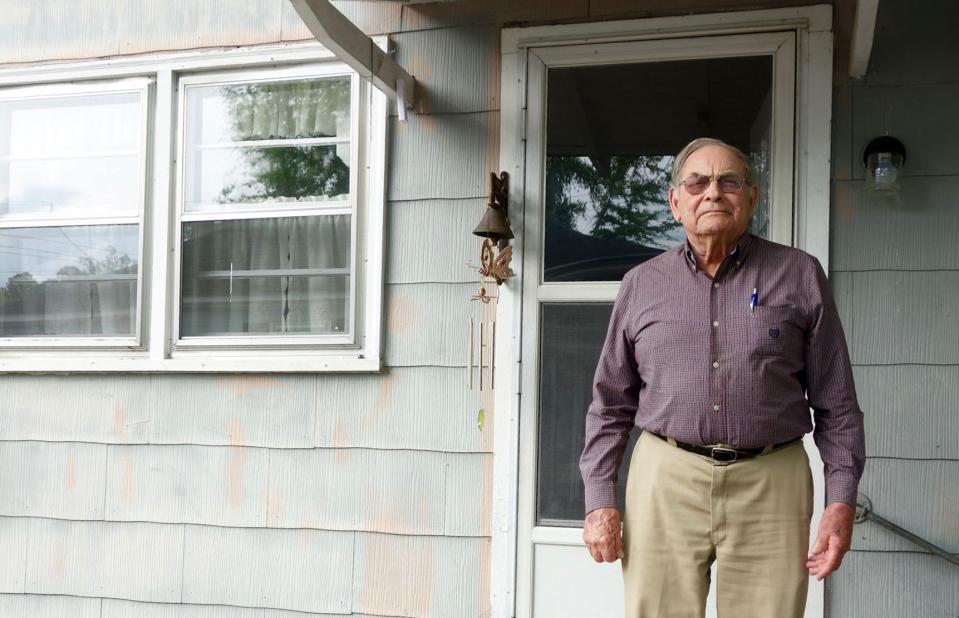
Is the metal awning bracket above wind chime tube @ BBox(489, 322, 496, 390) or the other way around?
above

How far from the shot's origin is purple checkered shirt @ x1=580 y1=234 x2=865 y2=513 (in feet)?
6.23

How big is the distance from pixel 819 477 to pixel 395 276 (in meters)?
1.35

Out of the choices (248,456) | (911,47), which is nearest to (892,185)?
(911,47)

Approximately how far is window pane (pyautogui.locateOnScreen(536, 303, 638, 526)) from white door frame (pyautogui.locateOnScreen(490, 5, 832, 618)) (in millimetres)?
71

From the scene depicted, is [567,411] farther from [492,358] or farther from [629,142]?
[629,142]

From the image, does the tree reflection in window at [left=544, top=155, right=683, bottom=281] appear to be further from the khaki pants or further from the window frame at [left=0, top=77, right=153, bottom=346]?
the window frame at [left=0, top=77, right=153, bottom=346]

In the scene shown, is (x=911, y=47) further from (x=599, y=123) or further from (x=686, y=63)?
(x=599, y=123)

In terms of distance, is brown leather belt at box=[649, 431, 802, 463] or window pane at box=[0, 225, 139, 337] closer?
brown leather belt at box=[649, 431, 802, 463]

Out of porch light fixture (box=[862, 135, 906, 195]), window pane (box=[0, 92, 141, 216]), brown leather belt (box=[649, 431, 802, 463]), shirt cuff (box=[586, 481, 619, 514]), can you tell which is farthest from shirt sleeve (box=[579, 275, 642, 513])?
window pane (box=[0, 92, 141, 216])

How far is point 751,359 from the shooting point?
74.7 inches

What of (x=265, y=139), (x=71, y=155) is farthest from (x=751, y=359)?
(x=71, y=155)

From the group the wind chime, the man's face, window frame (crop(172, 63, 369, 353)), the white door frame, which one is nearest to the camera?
the man's face

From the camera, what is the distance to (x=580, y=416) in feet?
9.20

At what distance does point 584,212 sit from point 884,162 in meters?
0.83
